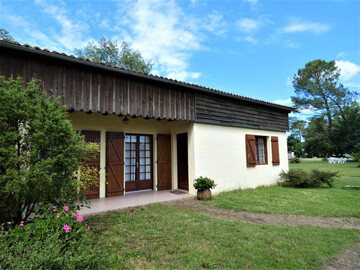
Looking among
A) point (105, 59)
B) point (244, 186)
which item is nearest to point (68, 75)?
point (244, 186)

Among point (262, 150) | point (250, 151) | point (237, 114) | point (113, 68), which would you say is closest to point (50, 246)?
point (113, 68)

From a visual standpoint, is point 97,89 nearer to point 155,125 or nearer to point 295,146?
point 155,125

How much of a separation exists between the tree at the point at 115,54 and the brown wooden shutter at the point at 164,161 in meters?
14.7

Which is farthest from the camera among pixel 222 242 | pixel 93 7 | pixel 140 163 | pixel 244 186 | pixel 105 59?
pixel 105 59

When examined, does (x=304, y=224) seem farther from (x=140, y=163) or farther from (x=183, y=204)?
(x=140, y=163)

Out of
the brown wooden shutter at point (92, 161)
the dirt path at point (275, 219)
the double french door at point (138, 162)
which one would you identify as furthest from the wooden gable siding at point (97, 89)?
the dirt path at point (275, 219)

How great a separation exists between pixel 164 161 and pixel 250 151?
3.52 m

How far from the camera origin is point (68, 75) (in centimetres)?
439

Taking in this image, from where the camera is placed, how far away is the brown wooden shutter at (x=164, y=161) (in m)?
7.12

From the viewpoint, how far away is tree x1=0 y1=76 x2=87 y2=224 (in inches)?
95.4

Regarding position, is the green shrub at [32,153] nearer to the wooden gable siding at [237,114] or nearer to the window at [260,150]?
the wooden gable siding at [237,114]

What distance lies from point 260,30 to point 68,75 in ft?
33.7

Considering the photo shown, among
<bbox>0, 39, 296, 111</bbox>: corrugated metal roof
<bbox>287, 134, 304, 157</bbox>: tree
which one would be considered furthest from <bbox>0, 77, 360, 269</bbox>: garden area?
<bbox>287, 134, 304, 157</bbox>: tree

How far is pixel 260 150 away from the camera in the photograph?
343 inches
